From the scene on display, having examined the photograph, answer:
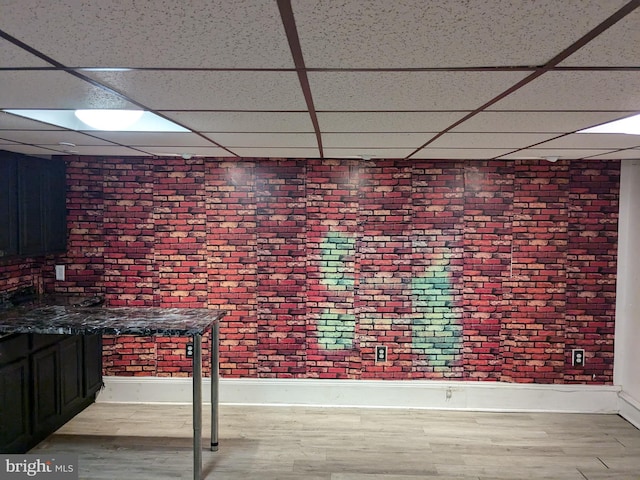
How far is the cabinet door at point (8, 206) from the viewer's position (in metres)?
3.74

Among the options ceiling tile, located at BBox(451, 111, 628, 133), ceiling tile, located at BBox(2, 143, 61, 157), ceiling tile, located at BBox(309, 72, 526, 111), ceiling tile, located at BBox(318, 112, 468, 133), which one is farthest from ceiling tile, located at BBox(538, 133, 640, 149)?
ceiling tile, located at BBox(2, 143, 61, 157)

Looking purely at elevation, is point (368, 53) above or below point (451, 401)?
above

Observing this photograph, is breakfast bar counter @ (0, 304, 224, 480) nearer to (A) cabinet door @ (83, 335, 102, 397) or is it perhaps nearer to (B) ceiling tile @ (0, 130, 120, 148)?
(A) cabinet door @ (83, 335, 102, 397)

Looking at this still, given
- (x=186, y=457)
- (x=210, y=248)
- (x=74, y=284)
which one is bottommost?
(x=186, y=457)

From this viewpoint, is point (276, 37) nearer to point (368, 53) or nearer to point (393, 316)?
point (368, 53)

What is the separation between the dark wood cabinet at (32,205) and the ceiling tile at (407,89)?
10.4 feet

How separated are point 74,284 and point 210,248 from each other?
1455mm

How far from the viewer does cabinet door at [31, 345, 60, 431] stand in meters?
3.68

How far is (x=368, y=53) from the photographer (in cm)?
129

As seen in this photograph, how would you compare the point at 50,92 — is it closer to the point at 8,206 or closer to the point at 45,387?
the point at 8,206

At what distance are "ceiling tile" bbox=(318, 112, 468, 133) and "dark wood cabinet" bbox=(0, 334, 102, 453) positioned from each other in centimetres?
290

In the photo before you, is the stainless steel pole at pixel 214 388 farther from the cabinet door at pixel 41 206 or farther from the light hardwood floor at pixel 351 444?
the cabinet door at pixel 41 206

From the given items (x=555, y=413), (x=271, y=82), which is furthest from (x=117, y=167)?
(x=555, y=413)

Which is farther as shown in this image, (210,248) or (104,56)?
(210,248)
